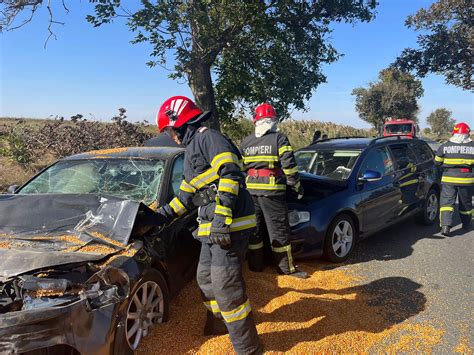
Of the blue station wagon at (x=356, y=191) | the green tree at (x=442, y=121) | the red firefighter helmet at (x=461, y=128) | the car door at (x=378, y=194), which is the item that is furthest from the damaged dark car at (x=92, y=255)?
the green tree at (x=442, y=121)

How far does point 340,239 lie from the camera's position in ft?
16.6

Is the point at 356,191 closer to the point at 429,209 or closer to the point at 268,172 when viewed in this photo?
the point at 268,172

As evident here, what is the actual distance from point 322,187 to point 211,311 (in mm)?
2544

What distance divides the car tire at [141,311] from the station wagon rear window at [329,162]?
3130 mm

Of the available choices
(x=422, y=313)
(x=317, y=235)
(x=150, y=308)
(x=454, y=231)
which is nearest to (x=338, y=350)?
(x=422, y=313)

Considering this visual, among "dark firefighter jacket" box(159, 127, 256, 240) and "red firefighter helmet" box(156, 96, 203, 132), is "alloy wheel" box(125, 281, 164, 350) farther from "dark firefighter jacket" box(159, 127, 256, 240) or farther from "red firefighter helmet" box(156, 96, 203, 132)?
"red firefighter helmet" box(156, 96, 203, 132)

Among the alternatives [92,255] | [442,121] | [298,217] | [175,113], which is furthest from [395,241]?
[442,121]

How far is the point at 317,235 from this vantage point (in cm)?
474

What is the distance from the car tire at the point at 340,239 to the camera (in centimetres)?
489

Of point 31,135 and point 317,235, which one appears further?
point 31,135

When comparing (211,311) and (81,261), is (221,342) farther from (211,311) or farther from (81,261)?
(81,261)

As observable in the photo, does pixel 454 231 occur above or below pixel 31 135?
below

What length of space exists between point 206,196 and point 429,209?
5.44 meters

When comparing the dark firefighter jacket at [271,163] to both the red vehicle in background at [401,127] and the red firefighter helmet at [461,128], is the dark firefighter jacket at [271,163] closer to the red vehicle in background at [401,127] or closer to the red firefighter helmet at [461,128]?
the red firefighter helmet at [461,128]
